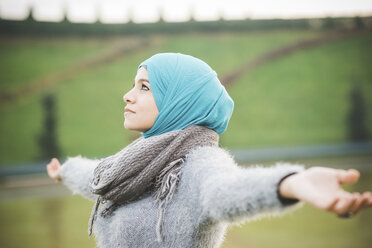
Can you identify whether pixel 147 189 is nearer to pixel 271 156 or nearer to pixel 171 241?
pixel 171 241

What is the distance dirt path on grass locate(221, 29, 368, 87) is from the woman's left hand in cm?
1678

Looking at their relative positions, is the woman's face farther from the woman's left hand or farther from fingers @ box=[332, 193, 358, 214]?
fingers @ box=[332, 193, 358, 214]

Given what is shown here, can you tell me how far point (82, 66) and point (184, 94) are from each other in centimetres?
1697

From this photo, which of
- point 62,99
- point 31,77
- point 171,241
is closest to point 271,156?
point 62,99

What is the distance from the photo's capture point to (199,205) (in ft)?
3.53

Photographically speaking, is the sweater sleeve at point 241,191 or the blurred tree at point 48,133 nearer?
the sweater sleeve at point 241,191

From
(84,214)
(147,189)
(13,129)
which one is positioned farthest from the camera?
(13,129)

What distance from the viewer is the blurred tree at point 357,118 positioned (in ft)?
51.0

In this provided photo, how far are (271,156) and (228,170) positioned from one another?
1230 cm

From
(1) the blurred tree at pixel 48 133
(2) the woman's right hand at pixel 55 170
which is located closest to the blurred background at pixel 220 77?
(1) the blurred tree at pixel 48 133

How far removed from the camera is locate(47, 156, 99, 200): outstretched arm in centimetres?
167

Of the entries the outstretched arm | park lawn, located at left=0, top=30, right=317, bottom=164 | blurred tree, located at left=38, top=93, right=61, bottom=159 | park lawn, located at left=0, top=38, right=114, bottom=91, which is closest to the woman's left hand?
the outstretched arm

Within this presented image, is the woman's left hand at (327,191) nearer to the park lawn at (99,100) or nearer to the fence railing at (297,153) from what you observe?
the fence railing at (297,153)

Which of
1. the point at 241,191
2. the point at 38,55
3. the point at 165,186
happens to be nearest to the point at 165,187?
the point at 165,186
